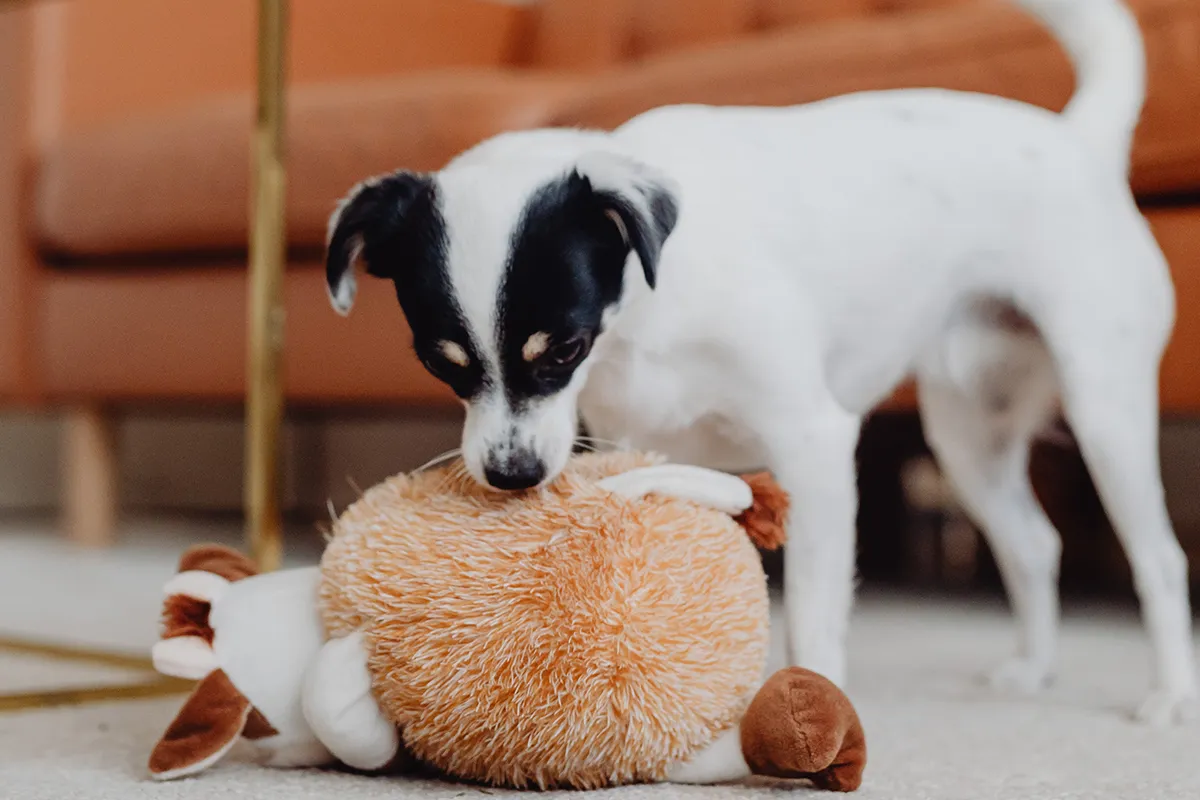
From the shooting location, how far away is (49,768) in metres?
0.86

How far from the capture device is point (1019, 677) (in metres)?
1.29

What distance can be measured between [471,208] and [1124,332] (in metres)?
0.65

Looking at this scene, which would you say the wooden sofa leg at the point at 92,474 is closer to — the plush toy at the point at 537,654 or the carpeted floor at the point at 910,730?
the carpeted floor at the point at 910,730

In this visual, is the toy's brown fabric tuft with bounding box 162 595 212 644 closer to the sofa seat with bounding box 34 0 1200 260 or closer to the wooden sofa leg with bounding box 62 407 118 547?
the sofa seat with bounding box 34 0 1200 260

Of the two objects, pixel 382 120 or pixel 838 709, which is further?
pixel 382 120

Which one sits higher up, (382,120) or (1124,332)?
(382,120)

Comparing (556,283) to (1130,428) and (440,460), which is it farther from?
(1130,428)

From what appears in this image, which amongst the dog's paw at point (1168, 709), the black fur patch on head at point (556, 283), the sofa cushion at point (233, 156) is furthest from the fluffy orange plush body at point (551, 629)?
the sofa cushion at point (233, 156)

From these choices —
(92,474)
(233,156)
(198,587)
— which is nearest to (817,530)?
(198,587)

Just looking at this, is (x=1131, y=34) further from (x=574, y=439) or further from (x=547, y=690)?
(x=547, y=690)

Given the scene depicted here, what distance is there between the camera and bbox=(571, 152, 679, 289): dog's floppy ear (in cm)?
91

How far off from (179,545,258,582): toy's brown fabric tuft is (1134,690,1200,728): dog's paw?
0.76 m

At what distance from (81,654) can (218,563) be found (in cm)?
39

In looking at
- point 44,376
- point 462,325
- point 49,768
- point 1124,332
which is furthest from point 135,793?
point 44,376
